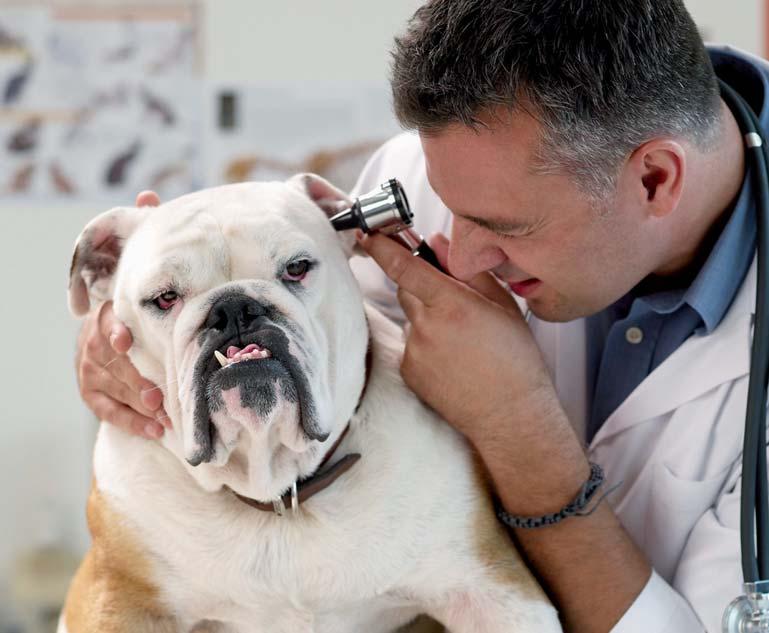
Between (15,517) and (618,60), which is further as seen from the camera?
(15,517)

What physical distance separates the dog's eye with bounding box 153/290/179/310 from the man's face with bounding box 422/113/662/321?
0.31 metres

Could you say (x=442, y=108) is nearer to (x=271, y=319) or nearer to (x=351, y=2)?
(x=271, y=319)

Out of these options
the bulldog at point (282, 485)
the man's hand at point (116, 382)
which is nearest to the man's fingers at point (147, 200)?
the man's hand at point (116, 382)

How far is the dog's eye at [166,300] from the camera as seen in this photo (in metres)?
1.08

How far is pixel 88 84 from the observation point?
2.72 meters

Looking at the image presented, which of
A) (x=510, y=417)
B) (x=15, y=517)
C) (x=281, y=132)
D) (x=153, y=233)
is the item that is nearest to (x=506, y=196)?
(x=510, y=417)

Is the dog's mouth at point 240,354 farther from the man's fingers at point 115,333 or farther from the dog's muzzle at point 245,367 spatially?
the man's fingers at point 115,333

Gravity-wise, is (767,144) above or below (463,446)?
above

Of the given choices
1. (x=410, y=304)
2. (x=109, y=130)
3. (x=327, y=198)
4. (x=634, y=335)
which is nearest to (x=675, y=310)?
(x=634, y=335)

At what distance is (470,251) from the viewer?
1.18 m

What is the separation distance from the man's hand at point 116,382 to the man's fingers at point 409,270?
29 centimetres

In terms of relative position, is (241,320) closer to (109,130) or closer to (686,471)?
(686,471)

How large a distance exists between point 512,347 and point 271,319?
0.97ft

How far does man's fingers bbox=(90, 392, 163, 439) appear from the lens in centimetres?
112
